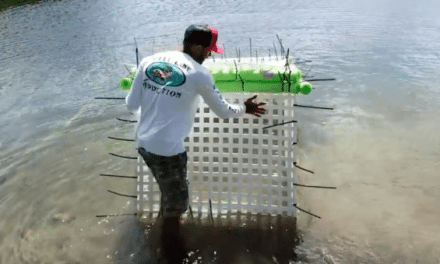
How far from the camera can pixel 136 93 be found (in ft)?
9.59

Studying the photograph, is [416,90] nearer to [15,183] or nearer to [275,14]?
[15,183]

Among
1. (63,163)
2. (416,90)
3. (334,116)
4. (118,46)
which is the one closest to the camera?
(63,163)

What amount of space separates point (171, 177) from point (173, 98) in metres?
0.77

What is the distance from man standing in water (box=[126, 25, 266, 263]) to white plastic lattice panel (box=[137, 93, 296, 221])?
37 cm

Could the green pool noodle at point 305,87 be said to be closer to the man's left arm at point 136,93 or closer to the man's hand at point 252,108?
the man's hand at point 252,108

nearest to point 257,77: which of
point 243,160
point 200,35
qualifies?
point 200,35

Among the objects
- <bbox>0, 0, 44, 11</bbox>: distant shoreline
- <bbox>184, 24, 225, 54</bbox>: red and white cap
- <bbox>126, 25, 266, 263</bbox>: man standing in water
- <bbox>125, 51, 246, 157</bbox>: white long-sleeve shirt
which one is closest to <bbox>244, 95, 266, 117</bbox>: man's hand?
<bbox>126, 25, 266, 263</bbox>: man standing in water

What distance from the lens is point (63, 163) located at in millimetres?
5051

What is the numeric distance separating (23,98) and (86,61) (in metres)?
2.67

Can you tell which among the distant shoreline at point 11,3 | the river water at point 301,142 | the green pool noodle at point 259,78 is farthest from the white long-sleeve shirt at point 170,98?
the distant shoreline at point 11,3

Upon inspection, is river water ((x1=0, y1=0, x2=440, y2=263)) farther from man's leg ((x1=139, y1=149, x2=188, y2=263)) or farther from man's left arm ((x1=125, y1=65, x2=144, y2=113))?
man's left arm ((x1=125, y1=65, x2=144, y2=113))

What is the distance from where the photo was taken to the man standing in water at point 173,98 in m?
2.72

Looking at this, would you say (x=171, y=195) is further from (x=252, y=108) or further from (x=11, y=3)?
(x=11, y=3)

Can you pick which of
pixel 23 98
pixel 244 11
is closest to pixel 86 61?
pixel 23 98
